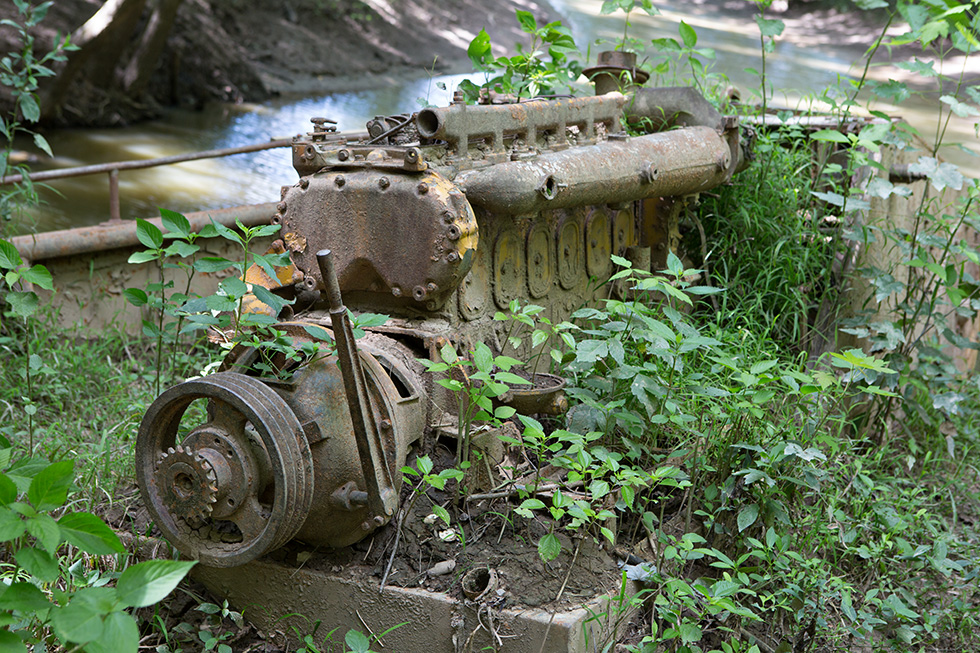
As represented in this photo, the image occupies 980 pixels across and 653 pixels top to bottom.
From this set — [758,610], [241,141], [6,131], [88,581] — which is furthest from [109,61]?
[758,610]

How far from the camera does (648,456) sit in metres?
3.80

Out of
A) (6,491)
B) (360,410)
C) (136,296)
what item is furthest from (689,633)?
(136,296)

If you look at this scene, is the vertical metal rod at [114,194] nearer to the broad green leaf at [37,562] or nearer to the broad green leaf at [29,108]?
the broad green leaf at [29,108]

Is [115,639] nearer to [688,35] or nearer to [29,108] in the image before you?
[29,108]

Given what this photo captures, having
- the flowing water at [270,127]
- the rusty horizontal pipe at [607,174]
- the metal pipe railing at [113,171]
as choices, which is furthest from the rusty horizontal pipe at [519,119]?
the flowing water at [270,127]

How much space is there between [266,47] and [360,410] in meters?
12.0

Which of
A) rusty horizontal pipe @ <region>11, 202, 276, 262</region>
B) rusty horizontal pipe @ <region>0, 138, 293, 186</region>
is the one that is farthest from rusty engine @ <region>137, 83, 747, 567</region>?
rusty horizontal pipe @ <region>11, 202, 276, 262</region>

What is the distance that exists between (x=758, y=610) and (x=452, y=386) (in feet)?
5.13

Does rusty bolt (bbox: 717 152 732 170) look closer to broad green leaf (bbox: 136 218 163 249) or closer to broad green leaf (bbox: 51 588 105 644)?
broad green leaf (bbox: 136 218 163 249)

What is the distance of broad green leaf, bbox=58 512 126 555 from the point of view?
2070 mm

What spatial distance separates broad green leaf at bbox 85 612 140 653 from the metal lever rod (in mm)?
1046

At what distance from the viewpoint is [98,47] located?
999 cm

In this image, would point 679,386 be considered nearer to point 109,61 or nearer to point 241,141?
point 241,141

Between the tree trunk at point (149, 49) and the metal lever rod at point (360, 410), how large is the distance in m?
8.83
